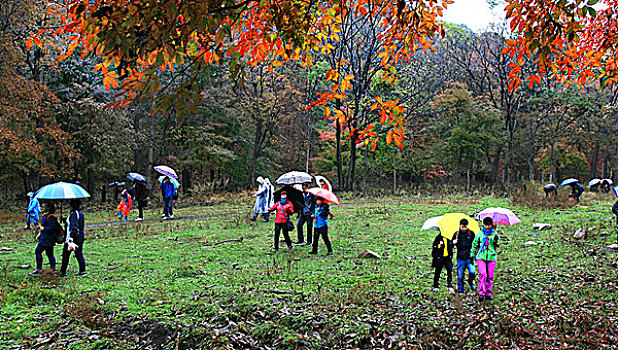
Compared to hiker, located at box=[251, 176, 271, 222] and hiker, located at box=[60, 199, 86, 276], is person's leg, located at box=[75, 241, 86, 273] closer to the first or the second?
hiker, located at box=[60, 199, 86, 276]

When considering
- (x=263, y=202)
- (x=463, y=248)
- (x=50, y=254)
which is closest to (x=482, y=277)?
(x=463, y=248)

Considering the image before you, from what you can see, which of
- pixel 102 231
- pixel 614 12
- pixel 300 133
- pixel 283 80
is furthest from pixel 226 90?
pixel 614 12

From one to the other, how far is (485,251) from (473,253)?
179 mm

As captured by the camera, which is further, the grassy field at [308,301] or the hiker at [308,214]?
the hiker at [308,214]

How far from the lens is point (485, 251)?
21.1ft

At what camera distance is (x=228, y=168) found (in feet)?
106

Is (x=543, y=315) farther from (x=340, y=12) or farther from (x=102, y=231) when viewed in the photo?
(x=102, y=231)

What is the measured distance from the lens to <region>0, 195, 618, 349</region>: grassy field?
5.48 m

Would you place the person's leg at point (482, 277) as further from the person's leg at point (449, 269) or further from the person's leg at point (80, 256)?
the person's leg at point (80, 256)

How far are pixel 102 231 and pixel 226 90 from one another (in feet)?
62.3

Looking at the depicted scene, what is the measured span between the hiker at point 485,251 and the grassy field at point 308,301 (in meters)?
0.36

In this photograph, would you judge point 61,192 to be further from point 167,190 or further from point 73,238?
point 167,190

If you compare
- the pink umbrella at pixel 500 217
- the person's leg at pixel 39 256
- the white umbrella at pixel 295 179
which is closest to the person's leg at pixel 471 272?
the pink umbrella at pixel 500 217

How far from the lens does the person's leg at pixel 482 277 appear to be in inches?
254
